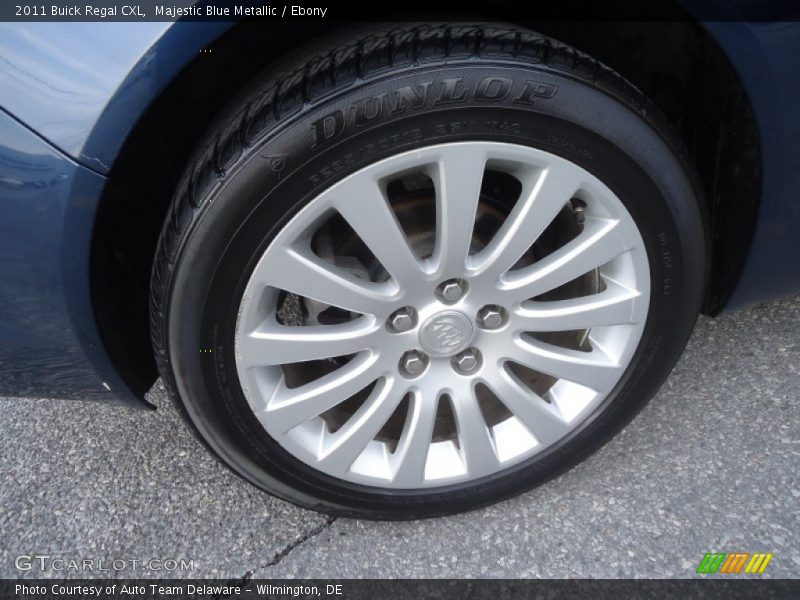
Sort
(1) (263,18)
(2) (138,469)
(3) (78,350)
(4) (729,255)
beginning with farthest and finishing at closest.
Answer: (2) (138,469) < (4) (729,255) < (3) (78,350) < (1) (263,18)

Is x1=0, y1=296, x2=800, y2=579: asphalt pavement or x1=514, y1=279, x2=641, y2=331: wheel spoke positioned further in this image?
x1=0, y1=296, x2=800, y2=579: asphalt pavement

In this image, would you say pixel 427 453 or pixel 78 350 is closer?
pixel 78 350

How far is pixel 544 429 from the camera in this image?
1552 mm

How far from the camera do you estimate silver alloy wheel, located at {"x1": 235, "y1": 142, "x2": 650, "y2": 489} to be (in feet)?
4.12

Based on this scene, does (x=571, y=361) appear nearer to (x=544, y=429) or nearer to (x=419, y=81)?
(x=544, y=429)

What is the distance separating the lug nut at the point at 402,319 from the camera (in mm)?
1382

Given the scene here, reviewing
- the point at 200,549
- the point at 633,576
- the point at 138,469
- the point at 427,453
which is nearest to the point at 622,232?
the point at 427,453

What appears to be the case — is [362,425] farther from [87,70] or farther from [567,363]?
[87,70]

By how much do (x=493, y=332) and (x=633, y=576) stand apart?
617mm

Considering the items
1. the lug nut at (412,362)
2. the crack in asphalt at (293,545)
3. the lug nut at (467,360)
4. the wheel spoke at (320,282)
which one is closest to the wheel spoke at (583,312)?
the lug nut at (467,360)

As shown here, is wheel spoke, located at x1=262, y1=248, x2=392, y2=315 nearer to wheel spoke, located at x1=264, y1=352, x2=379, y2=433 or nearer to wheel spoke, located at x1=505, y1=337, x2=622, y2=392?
wheel spoke, located at x1=264, y1=352, x2=379, y2=433

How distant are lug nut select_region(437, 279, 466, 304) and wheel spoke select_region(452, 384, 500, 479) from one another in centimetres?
23

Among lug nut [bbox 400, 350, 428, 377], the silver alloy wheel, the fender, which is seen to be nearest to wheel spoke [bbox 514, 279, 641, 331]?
the silver alloy wheel

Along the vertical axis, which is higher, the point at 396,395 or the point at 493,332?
the point at 493,332
